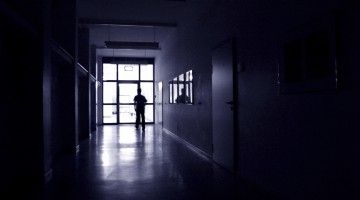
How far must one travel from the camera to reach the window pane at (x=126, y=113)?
1474 cm

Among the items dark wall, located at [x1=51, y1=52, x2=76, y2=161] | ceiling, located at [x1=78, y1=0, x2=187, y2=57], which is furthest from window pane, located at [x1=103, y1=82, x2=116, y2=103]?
dark wall, located at [x1=51, y1=52, x2=76, y2=161]

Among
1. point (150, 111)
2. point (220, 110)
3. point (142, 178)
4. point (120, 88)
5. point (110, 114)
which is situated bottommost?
point (142, 178)

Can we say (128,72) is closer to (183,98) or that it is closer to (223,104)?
(183,98)

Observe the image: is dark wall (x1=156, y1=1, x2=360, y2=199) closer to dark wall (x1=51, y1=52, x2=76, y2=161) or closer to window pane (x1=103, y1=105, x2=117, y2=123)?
dark wall (x1=51, y1=52, x2=76, y2=161)

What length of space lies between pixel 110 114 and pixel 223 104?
10.9 meters

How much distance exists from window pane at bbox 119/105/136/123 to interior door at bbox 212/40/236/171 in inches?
388

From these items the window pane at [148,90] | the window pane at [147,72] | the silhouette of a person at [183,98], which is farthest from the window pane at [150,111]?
the silhouette of a person at [183,98]

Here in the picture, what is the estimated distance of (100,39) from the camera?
10945mm

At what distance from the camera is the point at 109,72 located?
48.3 ft

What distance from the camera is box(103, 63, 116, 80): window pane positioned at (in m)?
14.7

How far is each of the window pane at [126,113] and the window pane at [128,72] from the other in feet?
4.32

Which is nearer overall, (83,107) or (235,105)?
(235,105)

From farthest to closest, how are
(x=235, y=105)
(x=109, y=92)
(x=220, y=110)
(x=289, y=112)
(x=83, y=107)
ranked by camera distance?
(x=109, y=92) → (x=83, y=107) → (x=220, y=110) → (x=235, y=105) → (x=289, y=112)

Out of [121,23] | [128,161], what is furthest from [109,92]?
[128,161]
